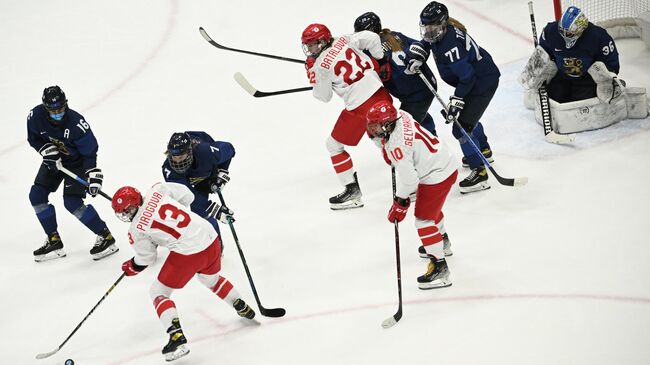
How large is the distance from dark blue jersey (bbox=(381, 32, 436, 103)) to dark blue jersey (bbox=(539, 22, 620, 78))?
2.93 feet

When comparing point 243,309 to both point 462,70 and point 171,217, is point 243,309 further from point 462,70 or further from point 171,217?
point 462,70

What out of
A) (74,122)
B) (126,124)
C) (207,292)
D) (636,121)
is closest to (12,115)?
(126,124)

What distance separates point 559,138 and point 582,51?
56cm

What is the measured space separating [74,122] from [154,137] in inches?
56.6

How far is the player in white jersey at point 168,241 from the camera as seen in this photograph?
3984 mm

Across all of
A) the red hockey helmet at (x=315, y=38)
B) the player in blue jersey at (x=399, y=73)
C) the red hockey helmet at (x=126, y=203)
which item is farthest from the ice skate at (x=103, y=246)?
the player in blue jersey at (x=399, y=73)

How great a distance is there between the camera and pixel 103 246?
5.22 m

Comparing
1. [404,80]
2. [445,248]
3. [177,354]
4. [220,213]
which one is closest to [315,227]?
[220,213]

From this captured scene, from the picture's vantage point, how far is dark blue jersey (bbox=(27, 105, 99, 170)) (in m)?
4.98

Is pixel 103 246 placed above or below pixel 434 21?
below

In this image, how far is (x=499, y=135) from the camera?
573cm

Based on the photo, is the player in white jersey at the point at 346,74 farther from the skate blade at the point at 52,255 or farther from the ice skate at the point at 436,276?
the skate blade at the point at 52,255

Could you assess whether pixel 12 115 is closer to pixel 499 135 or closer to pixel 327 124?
pixel 327 124

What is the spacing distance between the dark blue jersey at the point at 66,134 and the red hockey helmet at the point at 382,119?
1886mm
